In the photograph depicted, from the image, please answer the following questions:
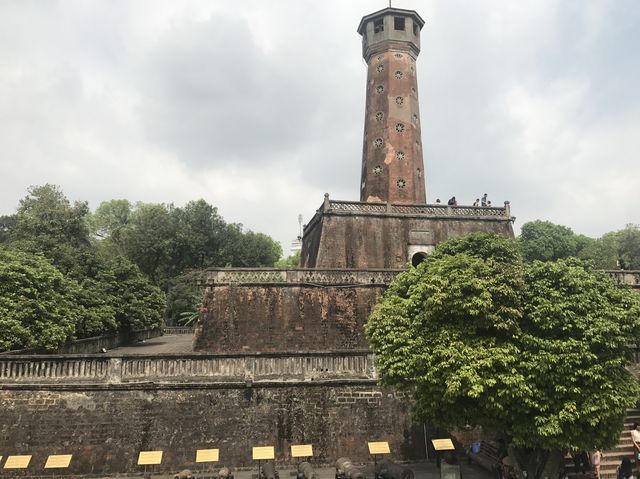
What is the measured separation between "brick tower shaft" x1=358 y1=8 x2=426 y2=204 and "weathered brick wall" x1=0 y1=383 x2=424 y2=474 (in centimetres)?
1384

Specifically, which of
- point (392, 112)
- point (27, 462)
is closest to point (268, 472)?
point (27, 462)

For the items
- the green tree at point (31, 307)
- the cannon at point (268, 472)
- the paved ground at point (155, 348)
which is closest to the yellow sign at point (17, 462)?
the green tree at point (31, 307)

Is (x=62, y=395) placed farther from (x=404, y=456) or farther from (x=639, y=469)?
(x=639, y=469)

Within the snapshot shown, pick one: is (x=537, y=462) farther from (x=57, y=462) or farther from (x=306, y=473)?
(x=57, y=462)

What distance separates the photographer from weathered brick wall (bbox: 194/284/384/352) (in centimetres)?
1797

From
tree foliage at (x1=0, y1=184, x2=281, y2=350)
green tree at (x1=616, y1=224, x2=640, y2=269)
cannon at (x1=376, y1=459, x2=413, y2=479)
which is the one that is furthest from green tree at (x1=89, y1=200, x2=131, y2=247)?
green tree at (x1=616, y1=224, x2=640, y2=269)

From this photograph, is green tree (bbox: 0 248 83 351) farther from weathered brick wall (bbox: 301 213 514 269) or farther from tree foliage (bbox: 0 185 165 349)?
weathered brick wall (bbox: 301 213 514 269)

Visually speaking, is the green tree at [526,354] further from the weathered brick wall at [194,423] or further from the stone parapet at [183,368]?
the stone parapet at [183,368]

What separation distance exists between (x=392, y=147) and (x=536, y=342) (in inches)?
692

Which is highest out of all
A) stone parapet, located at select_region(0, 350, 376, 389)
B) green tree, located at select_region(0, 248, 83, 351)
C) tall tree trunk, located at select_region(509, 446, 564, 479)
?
green tree, located at select_region(0, 248, 83, 351)

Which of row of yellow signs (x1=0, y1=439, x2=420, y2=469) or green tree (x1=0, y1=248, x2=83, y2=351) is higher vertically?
green tree (x1=0, y1=248, x2=83, y2=351)

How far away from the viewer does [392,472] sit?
1009 centimetres

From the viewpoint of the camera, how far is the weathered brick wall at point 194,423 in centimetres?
1153

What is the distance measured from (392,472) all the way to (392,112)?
19504 mm
